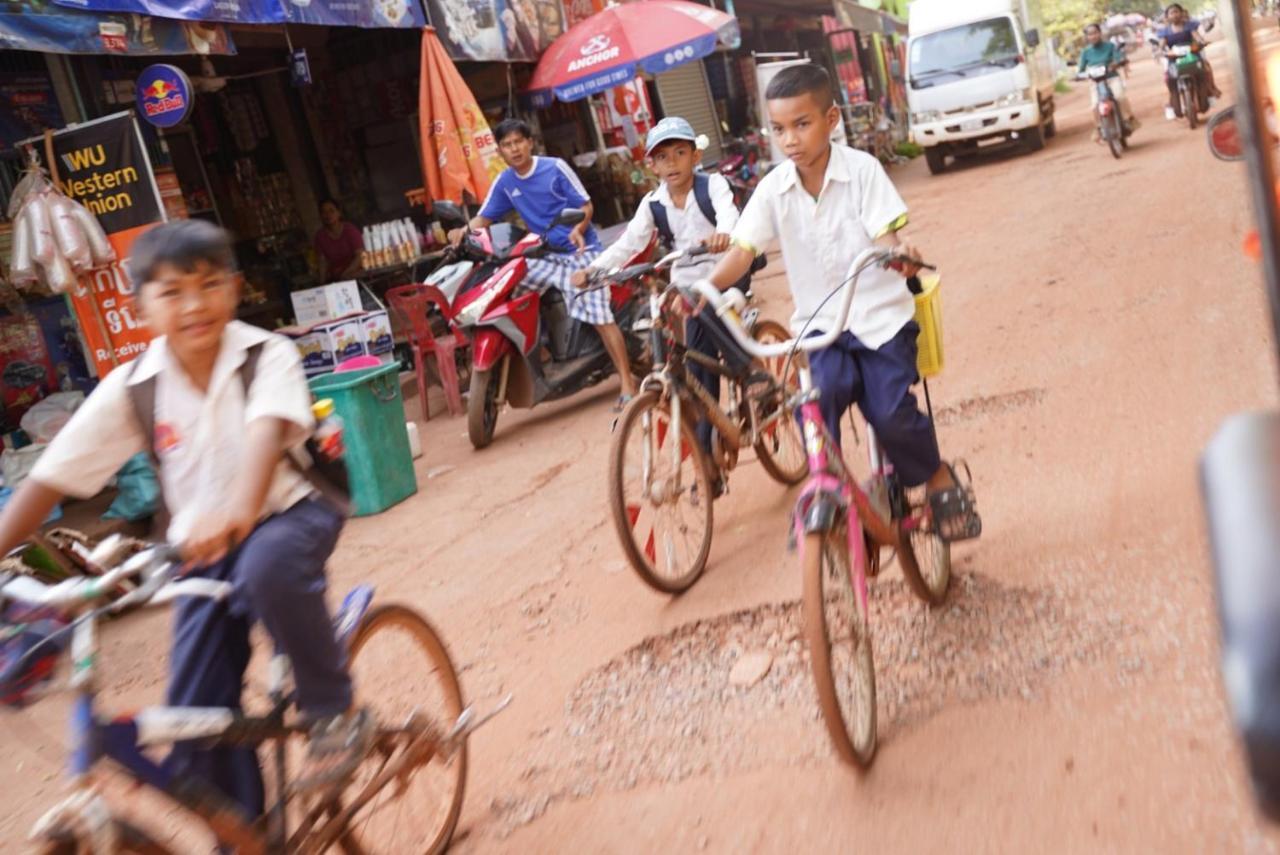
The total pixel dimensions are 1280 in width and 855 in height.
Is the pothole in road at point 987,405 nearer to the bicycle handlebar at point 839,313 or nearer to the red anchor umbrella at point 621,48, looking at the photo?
the bicycle handlebar at point 839,313

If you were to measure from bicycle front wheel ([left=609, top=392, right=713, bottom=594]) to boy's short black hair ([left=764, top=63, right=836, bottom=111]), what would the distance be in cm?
134

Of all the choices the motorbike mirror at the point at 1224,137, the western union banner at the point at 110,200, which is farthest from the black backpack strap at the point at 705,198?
the western union banner at the point at 110,200

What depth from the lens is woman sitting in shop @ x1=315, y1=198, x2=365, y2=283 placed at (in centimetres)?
1189

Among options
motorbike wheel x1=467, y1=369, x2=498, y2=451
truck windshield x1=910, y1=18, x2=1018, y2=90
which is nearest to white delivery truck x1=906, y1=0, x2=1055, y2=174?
truck windshield x1=910, y1=18, x2=1018, y2=90

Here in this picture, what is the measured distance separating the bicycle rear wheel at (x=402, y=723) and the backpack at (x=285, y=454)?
37cm

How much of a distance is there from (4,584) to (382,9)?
8830 mm

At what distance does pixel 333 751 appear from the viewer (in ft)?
8.57

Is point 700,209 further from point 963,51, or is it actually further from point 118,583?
point 963,51

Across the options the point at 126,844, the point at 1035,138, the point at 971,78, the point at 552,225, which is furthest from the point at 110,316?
the point at 1035,138

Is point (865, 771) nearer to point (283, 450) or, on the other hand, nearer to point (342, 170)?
point (283, 450)

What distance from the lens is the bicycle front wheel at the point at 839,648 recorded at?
2.84 metres

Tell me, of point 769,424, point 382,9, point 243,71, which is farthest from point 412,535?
point 243,71

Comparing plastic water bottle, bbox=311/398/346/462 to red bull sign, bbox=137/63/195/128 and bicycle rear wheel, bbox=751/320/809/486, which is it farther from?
red bull sign, bbox=137/63/195/128

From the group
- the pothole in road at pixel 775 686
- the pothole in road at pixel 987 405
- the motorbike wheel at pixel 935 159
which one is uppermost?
the motorbike wheel at pixel 935 159
